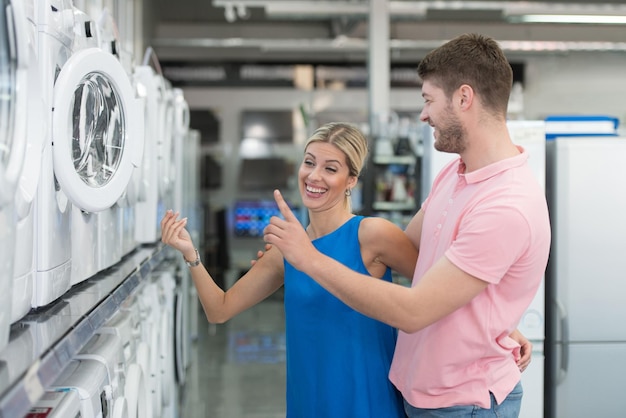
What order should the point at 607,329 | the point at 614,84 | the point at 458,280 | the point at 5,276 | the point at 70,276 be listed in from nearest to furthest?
the point at 5,276, the point at 458,280, the point at 70,276, the point at 607,329, the point at 614,84

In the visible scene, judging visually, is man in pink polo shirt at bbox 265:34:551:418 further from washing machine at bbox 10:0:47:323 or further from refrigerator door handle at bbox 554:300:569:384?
refrigerator door handle at bbox 554:300:569:384

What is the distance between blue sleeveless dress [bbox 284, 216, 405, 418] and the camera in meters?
2.14

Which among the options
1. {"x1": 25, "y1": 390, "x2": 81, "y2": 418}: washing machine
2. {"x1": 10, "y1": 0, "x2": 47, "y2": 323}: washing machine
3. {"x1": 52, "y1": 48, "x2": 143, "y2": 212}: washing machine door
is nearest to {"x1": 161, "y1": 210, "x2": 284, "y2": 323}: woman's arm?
{"x1": 52, "y1": 48, "x2": 143, "y2": 212}: washing machine door

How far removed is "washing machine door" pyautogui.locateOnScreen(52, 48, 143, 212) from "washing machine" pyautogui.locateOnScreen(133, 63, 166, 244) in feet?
3.79

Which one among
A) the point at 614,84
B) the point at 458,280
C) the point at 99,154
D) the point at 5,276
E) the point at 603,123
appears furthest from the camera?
the point at 614,84

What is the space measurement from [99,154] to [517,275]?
166cm

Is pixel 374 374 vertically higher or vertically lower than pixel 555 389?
higher

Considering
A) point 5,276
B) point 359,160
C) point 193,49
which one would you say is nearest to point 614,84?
point 193,49

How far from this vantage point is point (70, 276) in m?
2.47

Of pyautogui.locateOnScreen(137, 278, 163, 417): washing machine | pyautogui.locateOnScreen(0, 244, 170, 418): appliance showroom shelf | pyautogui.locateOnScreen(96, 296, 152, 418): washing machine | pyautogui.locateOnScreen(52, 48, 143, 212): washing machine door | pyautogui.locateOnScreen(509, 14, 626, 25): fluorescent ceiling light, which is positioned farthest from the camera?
pyautogui.locateOnScreen(509, 14, 626, 25): fluorescent ceiling light

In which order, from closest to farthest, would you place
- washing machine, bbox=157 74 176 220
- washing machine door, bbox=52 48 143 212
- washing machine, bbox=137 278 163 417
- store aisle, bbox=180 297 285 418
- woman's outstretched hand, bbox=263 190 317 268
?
woman's outstretched hand, bbox=263 190 317 268, washing machine door, bbox=52 48 143 212, washing machine, bbox=137 278 163 417, washing machine, bbox=157 74 176 220, store aisle, bbox=180 297 285 418

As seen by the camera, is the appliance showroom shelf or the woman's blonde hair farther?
the woman's blonde hair

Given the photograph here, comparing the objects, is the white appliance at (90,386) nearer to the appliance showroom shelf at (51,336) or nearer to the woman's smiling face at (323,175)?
the appliance showroom shelf at (51,336)

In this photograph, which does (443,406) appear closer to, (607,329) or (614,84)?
(607,329)
